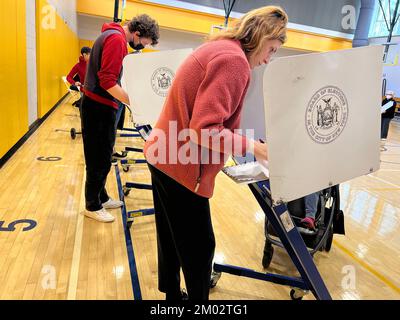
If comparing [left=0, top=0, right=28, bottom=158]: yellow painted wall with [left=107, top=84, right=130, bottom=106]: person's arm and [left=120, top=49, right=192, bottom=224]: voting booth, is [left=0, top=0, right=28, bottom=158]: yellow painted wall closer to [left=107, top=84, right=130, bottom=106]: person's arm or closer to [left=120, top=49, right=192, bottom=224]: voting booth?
[left=120, top=49, right=192, bottom=224]: voting booth

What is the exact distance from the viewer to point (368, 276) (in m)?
2.14

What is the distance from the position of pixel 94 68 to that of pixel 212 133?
4.70ft

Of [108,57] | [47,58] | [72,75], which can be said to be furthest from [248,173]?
[47,58]

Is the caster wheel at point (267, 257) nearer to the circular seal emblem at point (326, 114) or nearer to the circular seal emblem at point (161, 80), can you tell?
the circular seal emblem at point (326, 114)

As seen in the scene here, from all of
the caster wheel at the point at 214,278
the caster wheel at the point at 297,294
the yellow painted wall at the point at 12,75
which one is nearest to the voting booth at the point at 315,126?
the caster wheel at the point at 297,294

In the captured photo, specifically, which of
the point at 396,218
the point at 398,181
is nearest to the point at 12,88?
the point at 396,218

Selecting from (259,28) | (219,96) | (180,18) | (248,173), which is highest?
(180,18)

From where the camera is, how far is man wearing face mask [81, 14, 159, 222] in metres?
1.99

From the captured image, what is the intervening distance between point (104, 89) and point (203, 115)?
1.36 metres

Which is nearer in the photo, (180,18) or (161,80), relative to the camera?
(161,80)

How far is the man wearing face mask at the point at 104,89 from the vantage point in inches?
78.3

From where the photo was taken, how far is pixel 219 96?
925mm

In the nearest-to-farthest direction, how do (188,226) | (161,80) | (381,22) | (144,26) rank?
(188,226), (144,26), (161,80), (381,22)

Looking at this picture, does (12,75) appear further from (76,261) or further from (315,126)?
(315,126)
